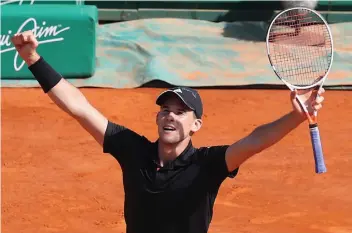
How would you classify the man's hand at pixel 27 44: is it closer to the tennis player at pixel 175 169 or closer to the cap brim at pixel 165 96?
the tennis player at pixel 175 169

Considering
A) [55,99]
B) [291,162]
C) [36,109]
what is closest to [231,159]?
[55,99]

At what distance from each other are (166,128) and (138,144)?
0.84 ft

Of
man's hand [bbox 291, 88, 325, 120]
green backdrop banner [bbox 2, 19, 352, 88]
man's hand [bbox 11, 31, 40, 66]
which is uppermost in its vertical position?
man's hand [bbox 11, 31, 40, 66]

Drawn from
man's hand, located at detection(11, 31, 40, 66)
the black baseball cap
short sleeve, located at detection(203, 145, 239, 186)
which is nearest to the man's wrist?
man's hand, located at detection(11, 31, 40, 66)

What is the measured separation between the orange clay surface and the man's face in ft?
12.0

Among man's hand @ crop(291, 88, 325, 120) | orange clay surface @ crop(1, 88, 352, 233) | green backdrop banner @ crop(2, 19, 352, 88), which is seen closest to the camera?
man's hand @ crop(291, 88, 325, 120)

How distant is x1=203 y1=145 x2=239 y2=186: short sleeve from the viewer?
4.08 metres

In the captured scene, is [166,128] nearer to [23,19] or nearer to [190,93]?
[190,93]

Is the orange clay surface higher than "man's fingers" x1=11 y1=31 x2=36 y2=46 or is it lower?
lower

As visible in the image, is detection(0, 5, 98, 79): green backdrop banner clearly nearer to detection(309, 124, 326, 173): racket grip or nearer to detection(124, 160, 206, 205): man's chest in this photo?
detection(124, 160, 206, 205): man's chest

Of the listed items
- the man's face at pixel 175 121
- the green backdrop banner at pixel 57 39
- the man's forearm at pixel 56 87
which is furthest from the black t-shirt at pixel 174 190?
the green backdrop banner at pixel 57 39

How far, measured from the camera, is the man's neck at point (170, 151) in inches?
162

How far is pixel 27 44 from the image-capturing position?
423 cm

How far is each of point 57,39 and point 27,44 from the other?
8.65 metres
